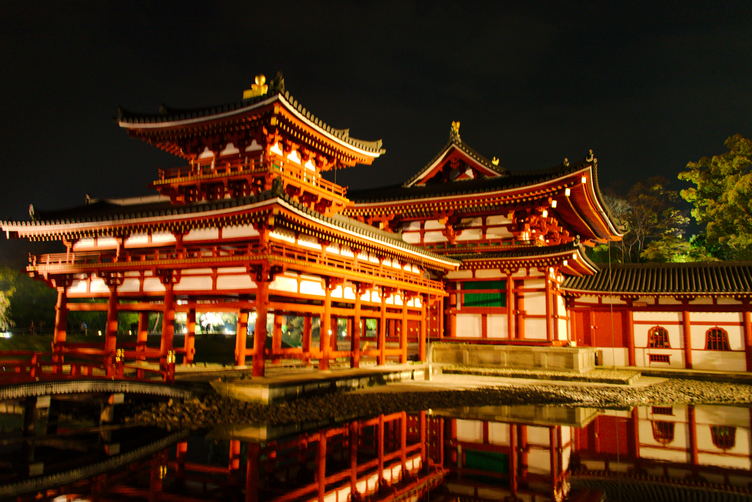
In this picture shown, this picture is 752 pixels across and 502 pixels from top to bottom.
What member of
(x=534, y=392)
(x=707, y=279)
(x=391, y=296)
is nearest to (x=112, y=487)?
(x=534, y=392)

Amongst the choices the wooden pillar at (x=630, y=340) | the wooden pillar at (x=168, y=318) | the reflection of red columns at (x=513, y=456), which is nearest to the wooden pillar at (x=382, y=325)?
the wooden pillar at (x=168, y=318)

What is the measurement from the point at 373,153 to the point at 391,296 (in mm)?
7467

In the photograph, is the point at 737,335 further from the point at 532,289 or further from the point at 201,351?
the point at 201,351

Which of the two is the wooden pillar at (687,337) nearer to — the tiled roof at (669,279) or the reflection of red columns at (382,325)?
the tiled roof at (669,279)

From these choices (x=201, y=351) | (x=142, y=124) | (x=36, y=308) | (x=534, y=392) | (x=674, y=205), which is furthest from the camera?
(x=674, y=205)

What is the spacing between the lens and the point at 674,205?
59.3m

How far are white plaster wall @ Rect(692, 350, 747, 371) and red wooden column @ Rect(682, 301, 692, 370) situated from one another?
262mm

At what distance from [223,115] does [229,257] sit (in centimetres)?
662

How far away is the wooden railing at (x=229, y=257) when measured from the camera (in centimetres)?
1886

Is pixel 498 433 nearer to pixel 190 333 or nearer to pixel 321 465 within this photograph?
pixel 321 465

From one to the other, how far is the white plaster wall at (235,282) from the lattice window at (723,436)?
1514 centimetres

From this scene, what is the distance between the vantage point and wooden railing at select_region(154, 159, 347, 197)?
21.5 m

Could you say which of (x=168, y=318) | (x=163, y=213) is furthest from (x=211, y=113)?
(x=168, y=318)

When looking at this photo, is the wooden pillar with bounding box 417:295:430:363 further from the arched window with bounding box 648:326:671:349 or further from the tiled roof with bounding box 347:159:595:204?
the arched window with bounding box 648:326:671:349
